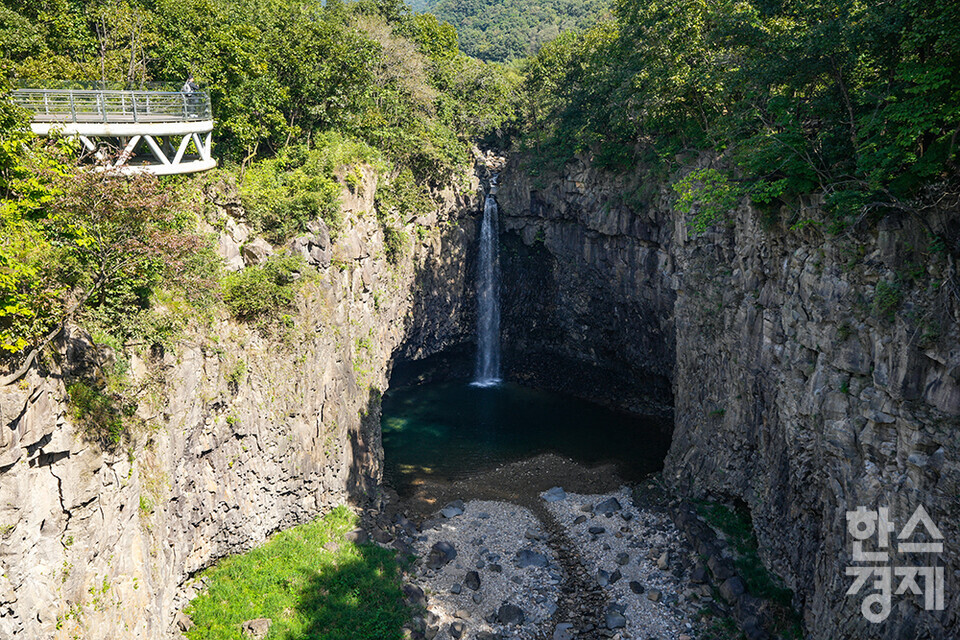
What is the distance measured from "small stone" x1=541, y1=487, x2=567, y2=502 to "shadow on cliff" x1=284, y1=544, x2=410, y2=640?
8.85m

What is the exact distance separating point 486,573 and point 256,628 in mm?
8515

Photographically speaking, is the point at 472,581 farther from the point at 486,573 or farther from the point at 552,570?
the point at 552,570

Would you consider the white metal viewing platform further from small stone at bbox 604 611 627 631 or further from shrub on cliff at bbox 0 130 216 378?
small stone at bbox 604 611 627 631

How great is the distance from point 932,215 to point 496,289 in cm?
3072

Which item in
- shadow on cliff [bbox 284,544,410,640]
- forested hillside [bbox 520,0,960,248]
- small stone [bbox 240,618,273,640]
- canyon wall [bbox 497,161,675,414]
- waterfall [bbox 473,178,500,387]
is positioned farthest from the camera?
waterfall [bbox 473,178,500,387]

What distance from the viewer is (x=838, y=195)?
14680 mm

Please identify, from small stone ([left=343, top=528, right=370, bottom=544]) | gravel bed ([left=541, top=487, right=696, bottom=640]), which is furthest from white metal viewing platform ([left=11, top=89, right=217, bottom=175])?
gravel bed ([left=541, top=487, right=696, bottom=640])

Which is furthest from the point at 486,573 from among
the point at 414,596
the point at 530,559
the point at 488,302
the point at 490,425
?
the point at 488,302

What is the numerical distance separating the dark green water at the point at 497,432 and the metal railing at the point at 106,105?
1893 centimetres

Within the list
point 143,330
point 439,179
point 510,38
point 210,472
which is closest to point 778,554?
point 210,472

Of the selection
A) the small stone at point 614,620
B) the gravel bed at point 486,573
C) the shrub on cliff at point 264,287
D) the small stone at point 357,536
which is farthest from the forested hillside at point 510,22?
the small stone at point 614,620

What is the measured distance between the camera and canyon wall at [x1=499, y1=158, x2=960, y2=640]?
1272cm

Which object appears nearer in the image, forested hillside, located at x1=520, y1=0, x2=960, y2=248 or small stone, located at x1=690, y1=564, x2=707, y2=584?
forested hillside, located at x1=520, y1=0, x2=960, y2=248

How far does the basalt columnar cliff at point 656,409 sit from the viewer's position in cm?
1239
